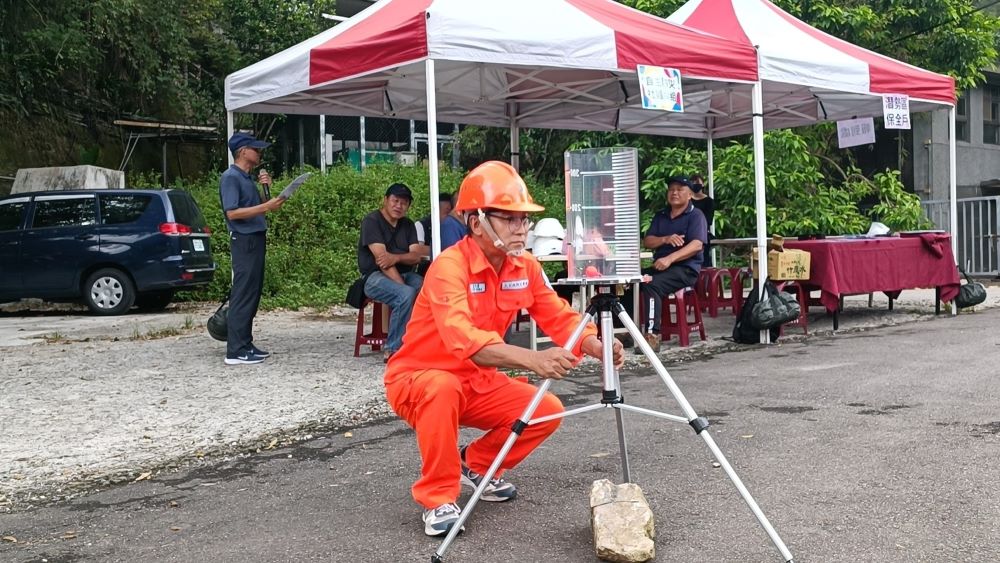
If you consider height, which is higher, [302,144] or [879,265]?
[302,144]

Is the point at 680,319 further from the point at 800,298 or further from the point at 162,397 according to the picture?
the point at 162,397

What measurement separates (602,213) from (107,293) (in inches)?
455

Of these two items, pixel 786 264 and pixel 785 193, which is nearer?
pixel 786 264

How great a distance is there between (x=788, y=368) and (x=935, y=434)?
8.67 feet

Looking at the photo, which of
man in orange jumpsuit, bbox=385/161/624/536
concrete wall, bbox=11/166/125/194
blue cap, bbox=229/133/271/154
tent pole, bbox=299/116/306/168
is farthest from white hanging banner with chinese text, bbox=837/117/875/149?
tent pole, bbox=299/116/306/168

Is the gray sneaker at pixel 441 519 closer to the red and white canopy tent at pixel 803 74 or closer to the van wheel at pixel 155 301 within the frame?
the red and white canopy tent at pixel 803 74

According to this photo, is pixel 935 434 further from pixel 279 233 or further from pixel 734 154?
pixel 279 233

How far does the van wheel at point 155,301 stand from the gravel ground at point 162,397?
8.35ft

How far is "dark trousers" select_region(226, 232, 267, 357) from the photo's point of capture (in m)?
8.63

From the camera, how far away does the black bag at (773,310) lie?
9.51 meters

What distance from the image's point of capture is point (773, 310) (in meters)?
9.53

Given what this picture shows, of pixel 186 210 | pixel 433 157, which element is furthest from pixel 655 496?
pixel 186 210

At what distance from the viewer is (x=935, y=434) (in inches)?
219

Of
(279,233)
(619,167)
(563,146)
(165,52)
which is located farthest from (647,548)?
(165,52)
